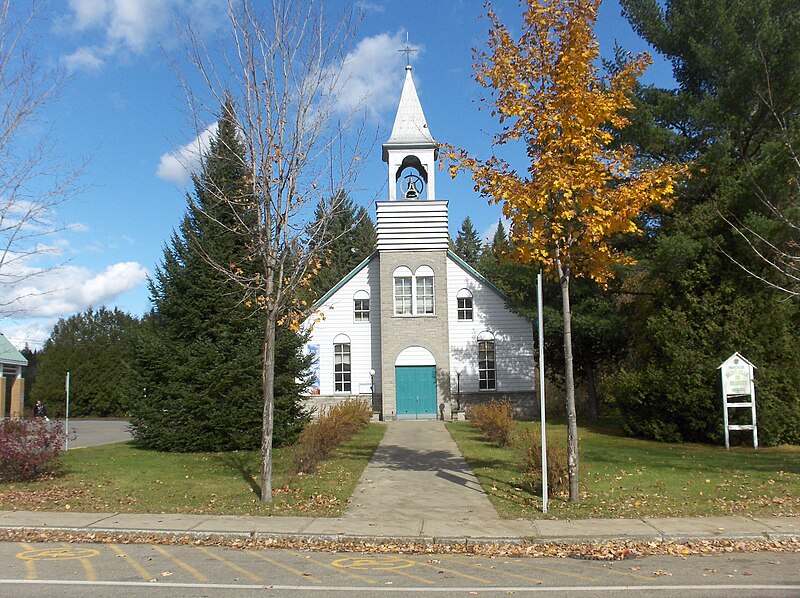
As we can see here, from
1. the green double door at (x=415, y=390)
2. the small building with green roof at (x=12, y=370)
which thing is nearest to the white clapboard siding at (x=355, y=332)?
the green double door at (x=415, y=390)

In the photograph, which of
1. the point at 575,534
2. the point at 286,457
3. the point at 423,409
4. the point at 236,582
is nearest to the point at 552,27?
the point at 575,534

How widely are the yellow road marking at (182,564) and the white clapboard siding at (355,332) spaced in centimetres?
2119

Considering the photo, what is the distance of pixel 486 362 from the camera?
30.3 meters

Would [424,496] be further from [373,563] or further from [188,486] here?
[188,486]

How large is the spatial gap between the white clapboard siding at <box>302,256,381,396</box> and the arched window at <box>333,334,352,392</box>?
0.16 m

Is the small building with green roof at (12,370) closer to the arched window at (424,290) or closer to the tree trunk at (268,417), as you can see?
the arched window at (424,290)

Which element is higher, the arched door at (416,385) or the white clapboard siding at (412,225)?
the white clapboard siding at (412,225)

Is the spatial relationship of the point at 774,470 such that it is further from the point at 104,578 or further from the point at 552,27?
the point at 104,578

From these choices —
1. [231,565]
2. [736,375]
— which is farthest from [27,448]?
[736,375]

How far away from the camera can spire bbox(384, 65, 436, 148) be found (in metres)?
29.2

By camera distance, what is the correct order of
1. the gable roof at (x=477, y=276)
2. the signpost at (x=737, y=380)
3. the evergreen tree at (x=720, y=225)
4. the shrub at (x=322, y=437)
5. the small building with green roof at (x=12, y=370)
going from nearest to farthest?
the shrub at (x=322, y=437)
the signpost at (x=737, y=380)
the evergreen tree at (x=720, y=225)
the gable roof at (x=477, y=276)
the small building with green roof at (x=12, y=370)

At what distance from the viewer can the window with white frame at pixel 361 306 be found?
102ft

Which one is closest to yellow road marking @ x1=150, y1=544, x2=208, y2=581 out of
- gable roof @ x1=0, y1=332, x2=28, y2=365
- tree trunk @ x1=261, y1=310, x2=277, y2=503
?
tree trunk @ x1=261, y1=310, x2=277, y2=503

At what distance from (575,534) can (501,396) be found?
67.5 feet
